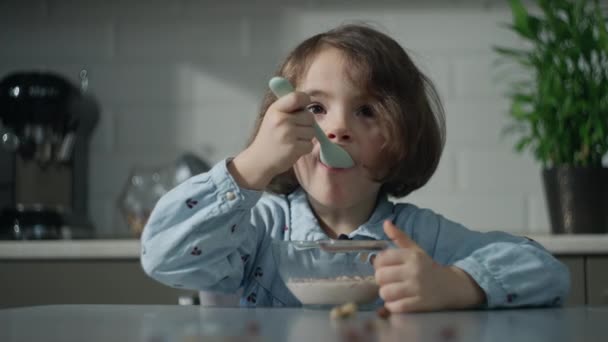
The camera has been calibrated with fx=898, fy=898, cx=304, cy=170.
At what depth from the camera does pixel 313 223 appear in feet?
4.09

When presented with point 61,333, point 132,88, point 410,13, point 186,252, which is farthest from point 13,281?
point 61,333

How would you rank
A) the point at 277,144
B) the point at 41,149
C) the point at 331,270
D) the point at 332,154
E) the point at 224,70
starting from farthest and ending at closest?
the point at 224,70
the point at 41,149
the point at 332,154
the point at 277,144
the point at 331,270

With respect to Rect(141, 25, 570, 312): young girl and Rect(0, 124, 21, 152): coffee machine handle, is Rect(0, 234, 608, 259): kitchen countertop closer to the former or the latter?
Rect(0, 124, 21, 152): coffee machine handle

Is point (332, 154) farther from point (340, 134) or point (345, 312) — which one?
point (345, 312)

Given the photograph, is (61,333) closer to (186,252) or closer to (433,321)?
(433,321)

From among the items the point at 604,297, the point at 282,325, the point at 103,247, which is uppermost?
the point at 282,325

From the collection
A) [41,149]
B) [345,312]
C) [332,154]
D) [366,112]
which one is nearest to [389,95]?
[366,112]

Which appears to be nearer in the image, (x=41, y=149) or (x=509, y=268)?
(x=509, y=268)

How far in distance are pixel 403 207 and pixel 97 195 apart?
4.39 ft

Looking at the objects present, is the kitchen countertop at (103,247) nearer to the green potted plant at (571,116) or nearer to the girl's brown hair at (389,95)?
the green potted plant at (571,116)

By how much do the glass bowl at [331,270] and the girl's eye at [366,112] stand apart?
14.2 inches

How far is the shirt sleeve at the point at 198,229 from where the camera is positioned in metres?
1.07

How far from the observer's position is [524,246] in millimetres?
1108

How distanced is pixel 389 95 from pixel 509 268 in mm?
326
